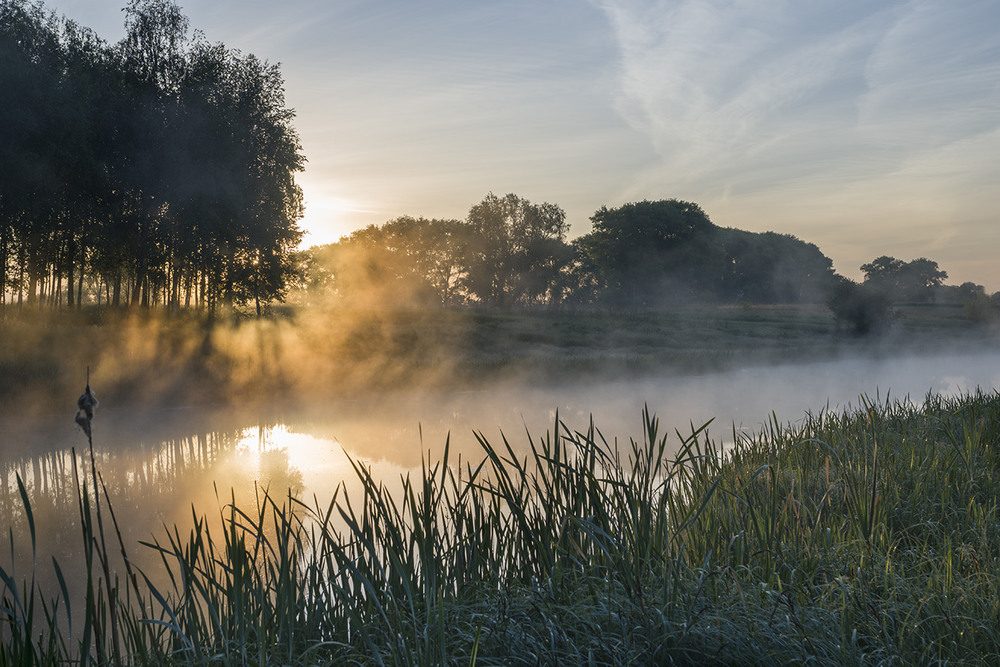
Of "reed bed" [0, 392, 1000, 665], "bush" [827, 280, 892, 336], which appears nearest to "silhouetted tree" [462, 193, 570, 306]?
"bush" [827, 280, 892, 336]

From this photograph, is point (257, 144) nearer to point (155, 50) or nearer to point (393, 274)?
point (155, 50)

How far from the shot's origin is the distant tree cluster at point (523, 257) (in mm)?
52281

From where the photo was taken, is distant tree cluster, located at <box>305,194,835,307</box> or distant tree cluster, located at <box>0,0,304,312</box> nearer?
distant tree cluster, located at <box>0,0,304,312</box>

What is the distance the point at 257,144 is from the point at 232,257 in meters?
3.98

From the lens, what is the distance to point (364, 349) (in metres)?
20.1

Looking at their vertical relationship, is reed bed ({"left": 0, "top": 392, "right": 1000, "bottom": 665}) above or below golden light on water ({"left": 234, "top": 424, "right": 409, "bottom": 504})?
above

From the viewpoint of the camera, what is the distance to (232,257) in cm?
2475

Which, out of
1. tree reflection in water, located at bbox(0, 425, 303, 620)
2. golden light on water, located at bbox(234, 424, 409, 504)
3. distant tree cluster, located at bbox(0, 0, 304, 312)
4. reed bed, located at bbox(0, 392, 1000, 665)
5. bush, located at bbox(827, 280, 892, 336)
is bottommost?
tree reflection in water, located at bbox(0, 425, 303, 620)

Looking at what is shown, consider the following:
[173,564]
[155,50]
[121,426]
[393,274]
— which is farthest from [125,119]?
[393,274]

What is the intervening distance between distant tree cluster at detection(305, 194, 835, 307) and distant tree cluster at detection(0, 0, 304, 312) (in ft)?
77.4

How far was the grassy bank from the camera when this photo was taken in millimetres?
14180

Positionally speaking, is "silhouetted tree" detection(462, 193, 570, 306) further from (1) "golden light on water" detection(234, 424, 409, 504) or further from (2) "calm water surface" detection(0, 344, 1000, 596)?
(1) "golden light on water" detection(234, 424, 409, 504)

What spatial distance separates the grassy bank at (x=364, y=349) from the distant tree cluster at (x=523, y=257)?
18487 mm

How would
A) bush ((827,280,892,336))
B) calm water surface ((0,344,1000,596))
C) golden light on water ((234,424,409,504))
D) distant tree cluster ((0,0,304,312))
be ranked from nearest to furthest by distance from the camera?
calm water surface ((0,344,1000,596)) → golden light on water ((234,424,409,504)) → distant tree cluster ((0,0,304,312)) → bush ((827,280,892,336))
